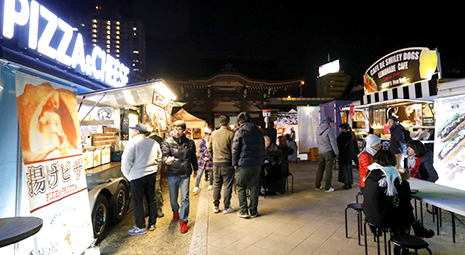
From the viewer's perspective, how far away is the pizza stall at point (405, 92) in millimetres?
6895

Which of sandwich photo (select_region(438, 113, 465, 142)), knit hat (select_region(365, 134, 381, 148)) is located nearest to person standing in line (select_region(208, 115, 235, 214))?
knit hat (select_region(365, 134, 381, 148))

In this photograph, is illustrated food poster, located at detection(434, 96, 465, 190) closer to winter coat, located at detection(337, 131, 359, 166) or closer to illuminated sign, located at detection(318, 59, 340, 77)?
winter coat, located at detection(337, 131, 359, 166)

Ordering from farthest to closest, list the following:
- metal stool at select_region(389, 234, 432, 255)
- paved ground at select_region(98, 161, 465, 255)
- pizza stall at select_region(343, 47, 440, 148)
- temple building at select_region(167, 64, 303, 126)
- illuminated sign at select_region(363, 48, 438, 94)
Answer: temple building at select_region(167, 64, 303, 126), illuminated sign at select_region(363, 48, 438, 94), pizza stall at select_region(343, 47, 440, 148), paved ground at select_region(98, 161, 465, 255), metal stool at select_region(389, 234, 432, 255)

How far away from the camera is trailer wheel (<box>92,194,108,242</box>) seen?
138 inches

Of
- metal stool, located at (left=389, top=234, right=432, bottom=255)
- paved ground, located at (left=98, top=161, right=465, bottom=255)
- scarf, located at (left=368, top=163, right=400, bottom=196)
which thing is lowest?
paved ground, located at (left=98, top=161, right=465, bottom=255)

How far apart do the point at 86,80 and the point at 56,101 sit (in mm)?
1245

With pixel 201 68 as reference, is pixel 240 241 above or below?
below

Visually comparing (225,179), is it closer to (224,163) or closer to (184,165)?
(224,163)

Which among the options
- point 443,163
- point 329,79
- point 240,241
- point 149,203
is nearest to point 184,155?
point 149,203

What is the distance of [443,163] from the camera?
3898 mm

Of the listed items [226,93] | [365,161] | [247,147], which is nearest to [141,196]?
[247,147]

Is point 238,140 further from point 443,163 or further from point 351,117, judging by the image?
point 351,117

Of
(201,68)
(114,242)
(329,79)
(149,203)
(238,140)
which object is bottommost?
(114,242)

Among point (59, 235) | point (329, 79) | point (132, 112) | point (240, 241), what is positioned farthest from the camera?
point (329, 79)
